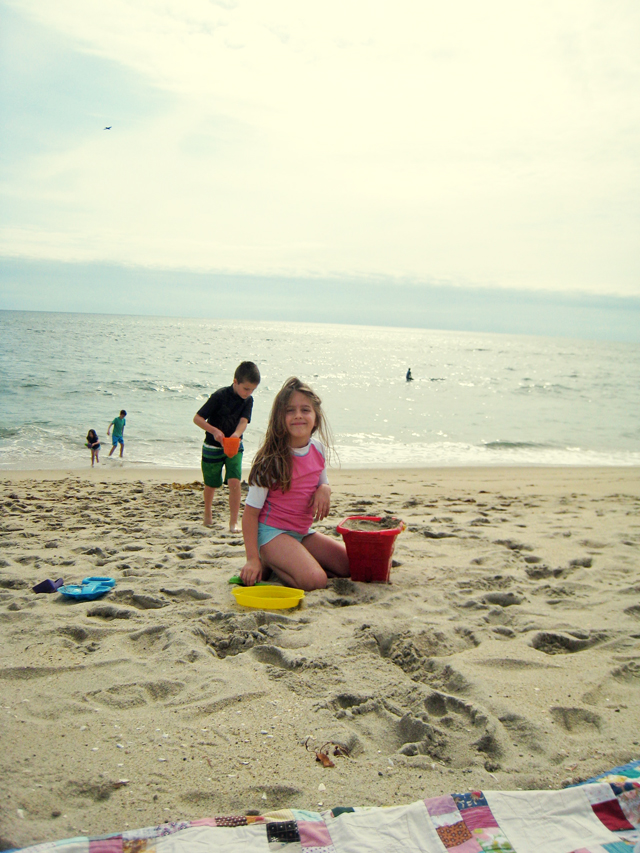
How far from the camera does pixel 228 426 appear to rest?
217 inches

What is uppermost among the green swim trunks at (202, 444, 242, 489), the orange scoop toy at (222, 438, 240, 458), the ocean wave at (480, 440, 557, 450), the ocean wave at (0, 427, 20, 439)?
the orange scoop toy at (222, 438, 240, 458)

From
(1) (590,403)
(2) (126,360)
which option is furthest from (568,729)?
(2) (126,360)

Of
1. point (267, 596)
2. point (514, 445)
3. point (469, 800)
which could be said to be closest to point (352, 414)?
point (514, 445)

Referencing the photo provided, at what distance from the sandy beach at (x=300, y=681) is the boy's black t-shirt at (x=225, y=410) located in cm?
113

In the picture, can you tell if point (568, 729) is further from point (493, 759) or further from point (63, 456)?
point (63, 456)

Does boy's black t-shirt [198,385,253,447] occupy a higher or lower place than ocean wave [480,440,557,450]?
higher

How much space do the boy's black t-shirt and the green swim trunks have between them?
0.11 m

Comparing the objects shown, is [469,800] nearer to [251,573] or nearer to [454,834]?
[454,834]

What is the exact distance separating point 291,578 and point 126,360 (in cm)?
3609

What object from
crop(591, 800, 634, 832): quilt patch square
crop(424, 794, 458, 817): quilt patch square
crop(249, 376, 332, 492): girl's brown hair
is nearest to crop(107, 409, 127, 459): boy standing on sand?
crop(249, 376, 332, 492): girl's brown hair

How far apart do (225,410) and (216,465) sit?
570 mm

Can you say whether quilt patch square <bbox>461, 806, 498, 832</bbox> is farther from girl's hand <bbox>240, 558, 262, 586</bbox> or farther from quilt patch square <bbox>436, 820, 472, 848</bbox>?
girl's hand <bbox>240, 558, 262, 586</bbox>

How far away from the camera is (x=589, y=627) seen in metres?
3.21

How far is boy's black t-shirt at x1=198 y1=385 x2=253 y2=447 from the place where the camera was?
5.41 meters
